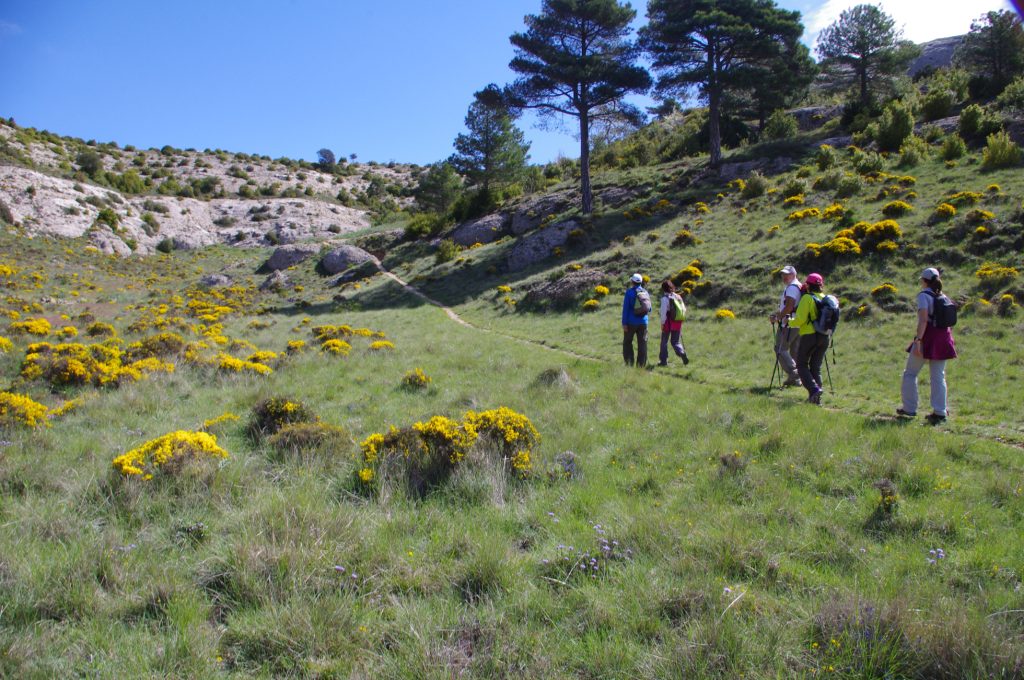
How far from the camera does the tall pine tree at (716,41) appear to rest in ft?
94.1

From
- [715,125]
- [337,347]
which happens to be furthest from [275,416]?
[715,125]

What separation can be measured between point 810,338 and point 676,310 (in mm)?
3793

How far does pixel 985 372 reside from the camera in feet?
30.4

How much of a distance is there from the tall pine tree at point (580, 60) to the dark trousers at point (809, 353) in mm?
24979

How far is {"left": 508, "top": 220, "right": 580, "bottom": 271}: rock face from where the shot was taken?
28438 millimetres

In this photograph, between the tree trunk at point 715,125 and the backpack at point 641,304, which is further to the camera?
the tree trunk at point 715,125

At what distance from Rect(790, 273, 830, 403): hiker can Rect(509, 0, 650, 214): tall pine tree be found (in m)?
24.6

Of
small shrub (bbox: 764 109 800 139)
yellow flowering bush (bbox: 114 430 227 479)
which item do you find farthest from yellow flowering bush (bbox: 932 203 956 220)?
yellow flowering bush (bbox: 114 430 227 479)

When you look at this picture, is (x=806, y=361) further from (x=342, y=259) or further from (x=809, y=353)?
(x=342, y=259)

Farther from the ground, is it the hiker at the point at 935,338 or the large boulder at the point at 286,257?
the large boulder at the point at 286,257

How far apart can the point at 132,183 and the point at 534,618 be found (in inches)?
2477

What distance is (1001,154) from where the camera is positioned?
18.7 m

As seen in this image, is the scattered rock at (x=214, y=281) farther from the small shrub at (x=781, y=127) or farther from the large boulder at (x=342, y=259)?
the small shrub at (x=781, y=127)

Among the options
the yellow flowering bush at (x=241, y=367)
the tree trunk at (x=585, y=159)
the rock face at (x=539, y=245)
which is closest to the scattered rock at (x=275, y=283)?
the rock face at (x=539, y=245)
